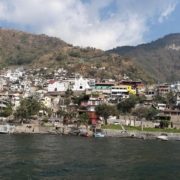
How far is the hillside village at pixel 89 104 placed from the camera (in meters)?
109

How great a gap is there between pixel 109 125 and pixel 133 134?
37.9 ft

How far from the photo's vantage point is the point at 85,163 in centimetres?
4972

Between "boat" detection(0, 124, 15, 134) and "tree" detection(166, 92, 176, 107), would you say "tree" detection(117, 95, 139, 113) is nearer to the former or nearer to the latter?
"tree" detection(166, 92, 176, 107)

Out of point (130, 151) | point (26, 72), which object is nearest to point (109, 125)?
point (130, 151)

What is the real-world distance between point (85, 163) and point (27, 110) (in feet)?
192

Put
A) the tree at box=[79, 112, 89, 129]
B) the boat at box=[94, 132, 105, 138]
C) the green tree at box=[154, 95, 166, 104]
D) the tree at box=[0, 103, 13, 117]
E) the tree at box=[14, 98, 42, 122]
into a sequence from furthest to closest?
the green tree at box=[154, 95, 166, 104]
the tree at box=[0, 103, 13, 117]
the tree at box=[14, 98, 42, 122]
the tree at box=[79, 112, 89, 129]
the boat at box=[94, 132, 105, 138]

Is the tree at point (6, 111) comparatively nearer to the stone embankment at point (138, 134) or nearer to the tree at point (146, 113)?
the stone embankment at point (138, 134)

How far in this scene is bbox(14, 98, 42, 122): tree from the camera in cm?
10625

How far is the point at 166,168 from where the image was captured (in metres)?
47.7

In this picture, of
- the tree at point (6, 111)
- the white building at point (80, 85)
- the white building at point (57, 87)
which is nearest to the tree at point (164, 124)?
the tree at point (6, 111)

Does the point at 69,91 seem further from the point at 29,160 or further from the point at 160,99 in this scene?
the point at 29,160

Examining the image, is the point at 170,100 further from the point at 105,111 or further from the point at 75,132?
the point at 75,132

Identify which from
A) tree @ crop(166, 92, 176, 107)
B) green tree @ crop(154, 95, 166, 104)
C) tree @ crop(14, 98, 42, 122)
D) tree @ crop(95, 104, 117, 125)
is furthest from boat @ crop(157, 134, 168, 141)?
green tree @ crop(154, 95, 166, 104)

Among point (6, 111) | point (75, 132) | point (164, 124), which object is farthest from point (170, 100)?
point (6, 111)
